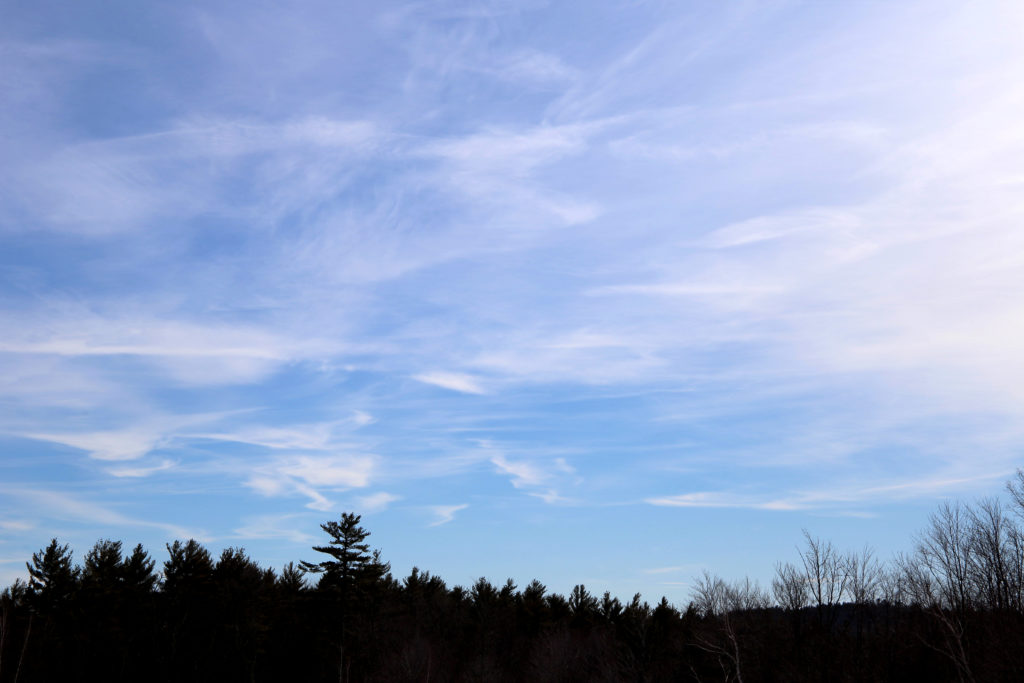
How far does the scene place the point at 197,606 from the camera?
75000 millimetres

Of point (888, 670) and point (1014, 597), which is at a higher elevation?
point (1014, 597)

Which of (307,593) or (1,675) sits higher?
(307,593)

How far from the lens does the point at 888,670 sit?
66562 mm

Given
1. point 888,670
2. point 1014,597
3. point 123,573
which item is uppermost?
point 123,573

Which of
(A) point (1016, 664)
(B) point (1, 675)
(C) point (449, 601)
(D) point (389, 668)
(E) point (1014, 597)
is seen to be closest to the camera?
(A) point (1016, 664)

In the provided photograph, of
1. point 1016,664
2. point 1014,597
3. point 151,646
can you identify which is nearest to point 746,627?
point 1014,597

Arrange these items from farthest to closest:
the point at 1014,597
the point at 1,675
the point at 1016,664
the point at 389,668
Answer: the point at 389,668 < the point at 1014,597 < the point at 1,675 < the point at 1016,664

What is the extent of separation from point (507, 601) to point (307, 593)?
86.1 ft

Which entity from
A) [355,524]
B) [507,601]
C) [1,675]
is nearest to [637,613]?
[507,601]

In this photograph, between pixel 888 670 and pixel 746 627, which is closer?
pixel 888 670

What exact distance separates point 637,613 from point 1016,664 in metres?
39.1

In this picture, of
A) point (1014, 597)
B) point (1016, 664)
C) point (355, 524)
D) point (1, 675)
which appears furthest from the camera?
point (355, 524)

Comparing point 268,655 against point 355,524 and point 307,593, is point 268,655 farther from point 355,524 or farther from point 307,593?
point 355,524

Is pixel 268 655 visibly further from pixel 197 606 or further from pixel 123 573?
pixel 123 573
